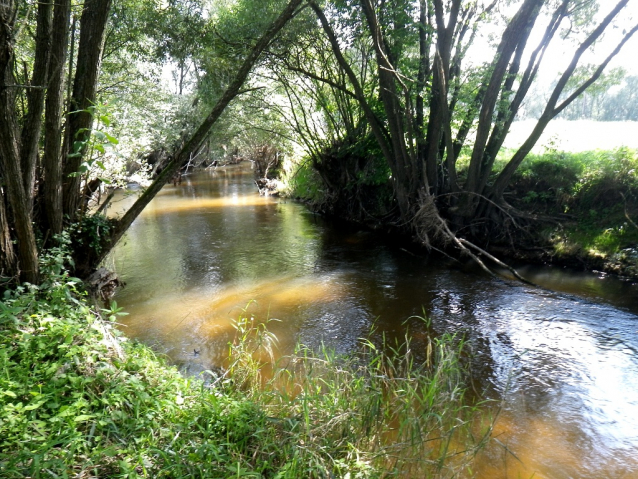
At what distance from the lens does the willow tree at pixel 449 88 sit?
326 inches

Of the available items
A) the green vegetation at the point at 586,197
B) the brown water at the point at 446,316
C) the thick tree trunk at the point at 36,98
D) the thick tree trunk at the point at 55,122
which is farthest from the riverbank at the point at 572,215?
the thick tree trunk at the point at 36,98

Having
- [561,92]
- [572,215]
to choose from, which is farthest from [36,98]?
[572,215]

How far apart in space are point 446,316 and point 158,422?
501 cm

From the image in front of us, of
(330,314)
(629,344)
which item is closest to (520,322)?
(629,344)

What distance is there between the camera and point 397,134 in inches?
395

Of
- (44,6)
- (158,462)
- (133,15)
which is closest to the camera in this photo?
(158,462)

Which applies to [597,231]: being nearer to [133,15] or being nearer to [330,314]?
[330,314]

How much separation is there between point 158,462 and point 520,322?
224 inches

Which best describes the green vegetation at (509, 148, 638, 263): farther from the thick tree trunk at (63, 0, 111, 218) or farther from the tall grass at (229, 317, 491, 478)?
the thick tree trunk at (63, 0, 111, 218)

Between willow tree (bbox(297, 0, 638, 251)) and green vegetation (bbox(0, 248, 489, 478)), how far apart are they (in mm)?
6390

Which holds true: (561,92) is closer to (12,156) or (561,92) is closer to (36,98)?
(36,98)

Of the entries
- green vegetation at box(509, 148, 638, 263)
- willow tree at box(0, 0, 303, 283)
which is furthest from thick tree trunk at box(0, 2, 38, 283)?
green vegetation at box(509, 148, 638, 263)

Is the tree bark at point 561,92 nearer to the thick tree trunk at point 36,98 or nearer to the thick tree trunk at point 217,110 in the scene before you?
the thick tree trunk at point 217,110

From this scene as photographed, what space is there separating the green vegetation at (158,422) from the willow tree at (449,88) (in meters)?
6.39
